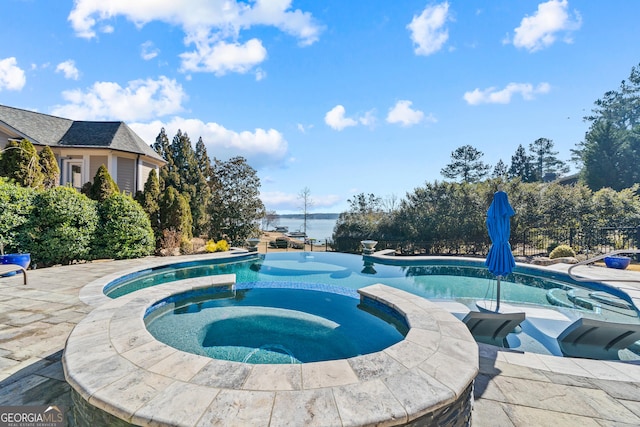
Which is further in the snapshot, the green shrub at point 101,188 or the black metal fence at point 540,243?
the black metal fence at point 540,243

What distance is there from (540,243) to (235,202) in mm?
17800

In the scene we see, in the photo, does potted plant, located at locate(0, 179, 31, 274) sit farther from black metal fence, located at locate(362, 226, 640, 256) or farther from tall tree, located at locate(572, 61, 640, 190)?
tall tree, located at locate(572, 61, 640, 190)

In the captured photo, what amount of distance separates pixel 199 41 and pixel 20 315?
26.2ft

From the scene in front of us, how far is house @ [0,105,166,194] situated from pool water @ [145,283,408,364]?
13.5 metres

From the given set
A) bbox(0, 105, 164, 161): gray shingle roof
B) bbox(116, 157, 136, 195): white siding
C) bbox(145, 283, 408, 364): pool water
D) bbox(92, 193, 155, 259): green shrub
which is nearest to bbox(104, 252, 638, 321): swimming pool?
bbox(145, 283, 408, 364): pool water

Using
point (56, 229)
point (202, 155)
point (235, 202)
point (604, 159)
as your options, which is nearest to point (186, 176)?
point (202, 155)

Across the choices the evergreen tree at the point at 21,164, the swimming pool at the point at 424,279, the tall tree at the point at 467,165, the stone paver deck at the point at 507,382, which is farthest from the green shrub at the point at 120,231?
the tall tree at the point at 467,165

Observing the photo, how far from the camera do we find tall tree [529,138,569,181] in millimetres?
38375

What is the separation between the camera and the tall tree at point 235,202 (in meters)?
18.0

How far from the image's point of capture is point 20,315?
4691 millimetres

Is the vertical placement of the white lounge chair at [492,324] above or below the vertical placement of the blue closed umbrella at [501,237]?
below

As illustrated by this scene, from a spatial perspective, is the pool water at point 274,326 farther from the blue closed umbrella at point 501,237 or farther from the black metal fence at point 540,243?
the black metal fence at point 540,243

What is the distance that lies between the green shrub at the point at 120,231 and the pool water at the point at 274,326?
6059mm

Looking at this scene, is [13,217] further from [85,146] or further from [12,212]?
[85,146]
